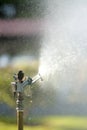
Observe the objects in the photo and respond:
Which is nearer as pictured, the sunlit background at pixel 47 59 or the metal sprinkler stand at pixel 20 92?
the metal sprinkler stand at pixel 20 92

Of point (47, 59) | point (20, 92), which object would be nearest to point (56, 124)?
point (47, 59)

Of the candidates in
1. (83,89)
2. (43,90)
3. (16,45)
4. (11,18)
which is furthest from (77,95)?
(11,18)

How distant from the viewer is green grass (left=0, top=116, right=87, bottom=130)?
5098 mm

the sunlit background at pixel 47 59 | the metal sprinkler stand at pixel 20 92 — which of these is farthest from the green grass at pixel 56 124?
the metal sprinkler stand at pixel 20 92

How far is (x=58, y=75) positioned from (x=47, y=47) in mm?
513

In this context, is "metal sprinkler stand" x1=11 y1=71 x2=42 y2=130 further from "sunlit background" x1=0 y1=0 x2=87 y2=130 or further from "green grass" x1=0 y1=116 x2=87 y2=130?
"green grass" x1=0 y1=116 x2=87 y2=130

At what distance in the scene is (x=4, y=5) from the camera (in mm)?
6555

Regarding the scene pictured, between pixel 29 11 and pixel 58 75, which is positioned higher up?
pixel 29 11

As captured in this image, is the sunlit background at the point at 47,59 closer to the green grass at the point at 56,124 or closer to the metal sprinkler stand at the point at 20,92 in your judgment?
the green grass at the point at 56,124

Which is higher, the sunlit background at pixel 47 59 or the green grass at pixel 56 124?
the sunlit background at pixel 47 59

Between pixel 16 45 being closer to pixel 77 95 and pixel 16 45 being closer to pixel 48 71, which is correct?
pixel 48 71

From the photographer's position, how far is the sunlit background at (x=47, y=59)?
5.45 metres

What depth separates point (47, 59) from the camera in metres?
5.73

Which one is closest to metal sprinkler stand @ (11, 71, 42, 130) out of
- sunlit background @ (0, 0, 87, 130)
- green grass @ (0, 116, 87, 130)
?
sunlit background @ (0, 0, 87, 130)
